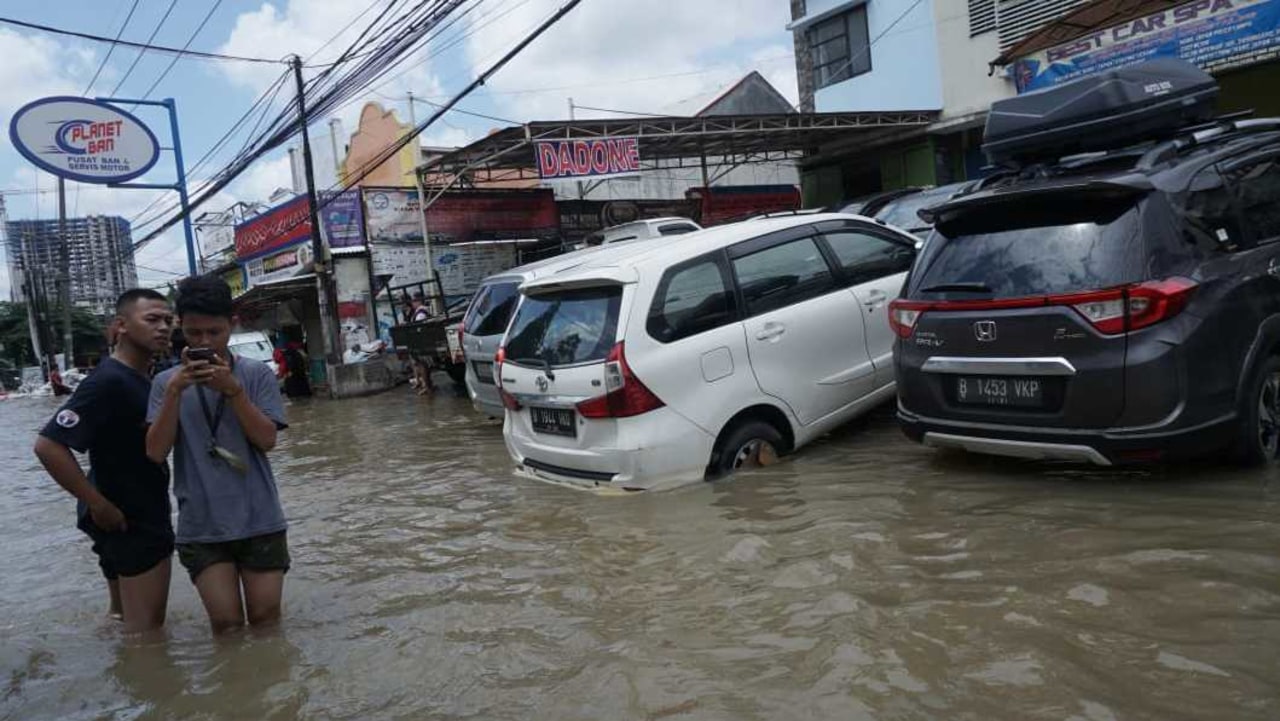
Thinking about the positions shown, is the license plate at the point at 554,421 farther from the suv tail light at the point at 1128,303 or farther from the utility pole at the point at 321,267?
the utility pole at the point at 321,267

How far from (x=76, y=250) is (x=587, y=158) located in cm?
2686

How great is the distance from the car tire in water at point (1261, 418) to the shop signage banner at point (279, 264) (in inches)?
744

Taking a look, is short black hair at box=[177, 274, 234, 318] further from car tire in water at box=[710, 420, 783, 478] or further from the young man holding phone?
car tire in water at box=[710, 420, 783, 478]

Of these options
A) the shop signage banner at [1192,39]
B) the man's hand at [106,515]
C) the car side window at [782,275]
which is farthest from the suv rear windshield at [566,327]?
the shop signage banner at [1192,39]

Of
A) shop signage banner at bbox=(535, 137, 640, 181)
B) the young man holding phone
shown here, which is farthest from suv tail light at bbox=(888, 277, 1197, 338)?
shop signage banner at bbox=(535, 137, 640, 181)

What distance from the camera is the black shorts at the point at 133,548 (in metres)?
3.68

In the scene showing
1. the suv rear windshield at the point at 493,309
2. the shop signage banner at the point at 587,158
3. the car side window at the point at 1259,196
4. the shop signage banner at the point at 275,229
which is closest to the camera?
the car side window at the point at 1259,196

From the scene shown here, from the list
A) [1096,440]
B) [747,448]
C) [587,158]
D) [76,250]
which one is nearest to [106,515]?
[747,448]

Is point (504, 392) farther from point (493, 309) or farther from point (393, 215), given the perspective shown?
point (393, 215)

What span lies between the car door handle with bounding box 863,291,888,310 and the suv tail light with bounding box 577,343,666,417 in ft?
5.99

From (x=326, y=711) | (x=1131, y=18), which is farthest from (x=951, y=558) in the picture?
(x=1131, y=18)

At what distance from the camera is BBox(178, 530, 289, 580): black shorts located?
3426 millimetres

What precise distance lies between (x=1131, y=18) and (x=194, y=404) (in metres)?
13.9

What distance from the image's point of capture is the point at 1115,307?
401 centimetres
